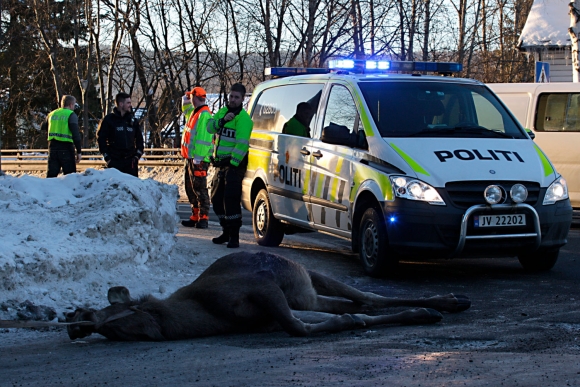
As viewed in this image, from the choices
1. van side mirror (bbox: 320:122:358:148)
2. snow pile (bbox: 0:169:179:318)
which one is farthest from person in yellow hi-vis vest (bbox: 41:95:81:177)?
van side mirror (bbox: 320:122:358:148)

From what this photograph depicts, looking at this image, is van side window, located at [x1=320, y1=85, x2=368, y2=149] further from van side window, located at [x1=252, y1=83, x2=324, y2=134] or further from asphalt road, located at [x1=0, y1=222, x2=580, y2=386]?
asphalt road, located at [x1=0, y1=222, x2=580, y2=386]

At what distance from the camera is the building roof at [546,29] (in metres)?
29.1

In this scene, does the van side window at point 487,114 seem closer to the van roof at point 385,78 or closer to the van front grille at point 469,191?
the van roof at point 385,78

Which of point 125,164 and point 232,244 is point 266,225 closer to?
point 232,244

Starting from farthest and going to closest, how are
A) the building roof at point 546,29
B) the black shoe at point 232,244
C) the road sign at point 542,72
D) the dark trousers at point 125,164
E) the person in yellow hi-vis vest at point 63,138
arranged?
the building roof at point 546,29
the road sign at point 542,72
the person in yellow hi-vis vest at point 63,138
the dark trousers at point 125,164
the black shoe at point 232,244

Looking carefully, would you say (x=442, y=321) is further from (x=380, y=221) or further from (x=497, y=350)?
(x=380, y=221)

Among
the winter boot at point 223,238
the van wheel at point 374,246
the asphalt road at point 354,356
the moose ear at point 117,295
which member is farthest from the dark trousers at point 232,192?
the moose ear at point 117,295

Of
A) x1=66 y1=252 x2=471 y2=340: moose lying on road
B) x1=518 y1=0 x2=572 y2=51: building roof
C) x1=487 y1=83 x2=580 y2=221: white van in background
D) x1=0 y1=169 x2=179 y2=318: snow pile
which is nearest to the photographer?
x1=66 y1=252 x2=471 y2=340: moose lying on road

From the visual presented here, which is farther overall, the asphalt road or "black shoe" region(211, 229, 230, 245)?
"black shoe" region(211, 229, 230, 245)

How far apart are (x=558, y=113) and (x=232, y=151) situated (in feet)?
18.4

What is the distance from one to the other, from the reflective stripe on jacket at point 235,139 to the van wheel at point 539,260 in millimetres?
3353

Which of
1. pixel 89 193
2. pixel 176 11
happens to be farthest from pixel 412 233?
pixel 176 11

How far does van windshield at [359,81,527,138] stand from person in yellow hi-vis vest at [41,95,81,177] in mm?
7054

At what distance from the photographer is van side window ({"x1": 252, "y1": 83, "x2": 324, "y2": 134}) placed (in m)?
9.18
